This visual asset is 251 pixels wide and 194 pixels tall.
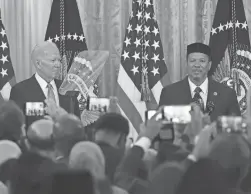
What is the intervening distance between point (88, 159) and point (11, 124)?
0.82 metres

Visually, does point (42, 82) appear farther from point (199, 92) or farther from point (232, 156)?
point (232, 156)

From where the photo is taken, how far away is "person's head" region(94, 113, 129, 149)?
294 centimetres

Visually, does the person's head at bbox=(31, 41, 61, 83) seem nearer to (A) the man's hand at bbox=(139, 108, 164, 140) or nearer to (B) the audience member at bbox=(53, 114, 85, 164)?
(A) the man's hand at bbox=(139, 108, 164, 140)

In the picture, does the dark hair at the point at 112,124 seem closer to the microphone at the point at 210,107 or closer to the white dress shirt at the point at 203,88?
the microphone at the point at 210,107

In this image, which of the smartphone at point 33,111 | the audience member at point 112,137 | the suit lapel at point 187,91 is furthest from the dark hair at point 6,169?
the suit lapel at point 187,91

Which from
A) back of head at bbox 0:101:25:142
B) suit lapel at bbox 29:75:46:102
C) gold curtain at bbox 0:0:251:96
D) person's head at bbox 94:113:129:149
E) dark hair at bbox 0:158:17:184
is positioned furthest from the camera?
gold curtain at bbox 0:0:251:96

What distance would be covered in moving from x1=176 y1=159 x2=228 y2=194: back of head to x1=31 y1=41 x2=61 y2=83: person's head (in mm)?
3454

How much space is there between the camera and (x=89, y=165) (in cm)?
247

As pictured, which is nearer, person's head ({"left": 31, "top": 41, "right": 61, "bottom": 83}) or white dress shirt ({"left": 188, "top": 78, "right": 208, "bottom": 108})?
person's head ({"left": 31, "top": 41, "right": 61, "bottom": 83})

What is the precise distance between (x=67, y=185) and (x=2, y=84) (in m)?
4.90

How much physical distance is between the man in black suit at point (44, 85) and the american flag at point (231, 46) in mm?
2005

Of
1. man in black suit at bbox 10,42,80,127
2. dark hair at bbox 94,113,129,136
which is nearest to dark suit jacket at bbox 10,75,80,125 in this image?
man in black suit at bbox 10,42,80,127

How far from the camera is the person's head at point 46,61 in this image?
221 inches

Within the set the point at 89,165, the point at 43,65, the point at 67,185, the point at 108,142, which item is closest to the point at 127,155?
the point at 108,142
